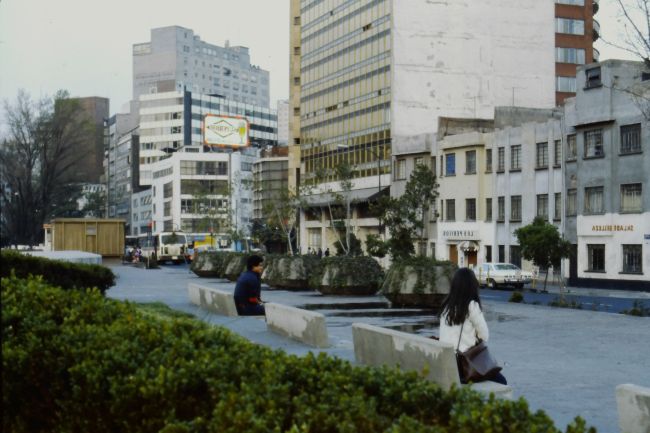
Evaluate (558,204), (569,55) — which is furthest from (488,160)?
(569,55)

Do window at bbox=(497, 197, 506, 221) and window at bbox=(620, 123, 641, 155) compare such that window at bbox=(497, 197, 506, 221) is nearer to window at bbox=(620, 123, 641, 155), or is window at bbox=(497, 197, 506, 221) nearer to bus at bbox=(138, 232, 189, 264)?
window at bbox=(620, 123, 641, 155)

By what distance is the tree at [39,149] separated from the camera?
60656 millimetres

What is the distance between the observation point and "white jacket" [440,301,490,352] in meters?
8.95

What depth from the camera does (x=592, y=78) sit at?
52.3 metres

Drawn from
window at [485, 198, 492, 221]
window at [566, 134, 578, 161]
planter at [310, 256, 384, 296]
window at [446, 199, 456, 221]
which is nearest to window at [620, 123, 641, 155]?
window at [566, 134, 578, 161]

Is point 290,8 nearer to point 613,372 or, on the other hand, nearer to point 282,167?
point 282,167

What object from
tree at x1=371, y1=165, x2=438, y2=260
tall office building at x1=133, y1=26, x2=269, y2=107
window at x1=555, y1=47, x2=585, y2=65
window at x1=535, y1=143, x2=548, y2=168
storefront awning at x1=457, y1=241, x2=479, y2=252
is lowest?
storefront awning at x1=457, y1=241, x2=479, y2=252

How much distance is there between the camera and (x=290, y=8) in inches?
3789

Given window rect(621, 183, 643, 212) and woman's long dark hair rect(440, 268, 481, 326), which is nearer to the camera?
woman's long dark hair rect(440, 268, 481, 326)

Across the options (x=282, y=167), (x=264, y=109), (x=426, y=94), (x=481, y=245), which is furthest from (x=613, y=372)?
(x=264, y=109)

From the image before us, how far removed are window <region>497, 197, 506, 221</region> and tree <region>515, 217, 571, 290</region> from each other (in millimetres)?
13833

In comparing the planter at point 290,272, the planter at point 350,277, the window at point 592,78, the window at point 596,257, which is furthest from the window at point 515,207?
the planter at point 350,277

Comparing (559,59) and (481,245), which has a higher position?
(559,59)

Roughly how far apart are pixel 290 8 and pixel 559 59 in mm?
29403
